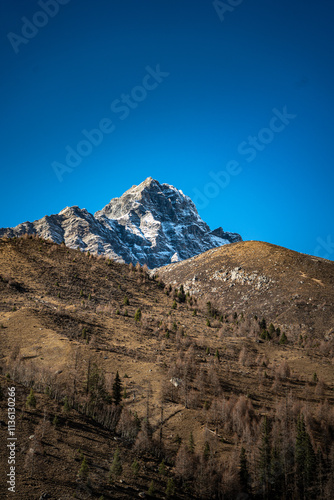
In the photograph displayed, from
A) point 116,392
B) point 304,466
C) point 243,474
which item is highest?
point 116,392

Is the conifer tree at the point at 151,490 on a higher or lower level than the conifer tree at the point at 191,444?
lower

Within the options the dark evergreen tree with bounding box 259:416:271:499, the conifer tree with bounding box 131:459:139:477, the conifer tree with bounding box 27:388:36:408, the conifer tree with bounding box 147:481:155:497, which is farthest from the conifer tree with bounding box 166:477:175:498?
the conifer tree with bounding box 27:388:36:408

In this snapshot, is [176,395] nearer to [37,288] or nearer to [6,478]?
[6,478]

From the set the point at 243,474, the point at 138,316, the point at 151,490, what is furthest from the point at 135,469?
the point at 138,316

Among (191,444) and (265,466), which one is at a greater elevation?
(191,444)

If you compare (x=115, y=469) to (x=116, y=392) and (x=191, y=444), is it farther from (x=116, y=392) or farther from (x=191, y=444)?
(x=116, y=392)

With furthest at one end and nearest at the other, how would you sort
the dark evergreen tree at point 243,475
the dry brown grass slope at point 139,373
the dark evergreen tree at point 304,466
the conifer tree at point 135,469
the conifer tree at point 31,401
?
1. the dark evergreen tree at point 304,466
2. the dark evergreen tree at point 243,475
3. the conifer tree at point 31,401
4. the dry brown grass slope at point 139,373
5. the conifer tree at point 135,469

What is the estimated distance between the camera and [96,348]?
244 feet

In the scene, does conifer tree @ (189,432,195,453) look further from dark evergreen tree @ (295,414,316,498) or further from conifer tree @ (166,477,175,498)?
dark evergreen tree @ (295,414,316,498)

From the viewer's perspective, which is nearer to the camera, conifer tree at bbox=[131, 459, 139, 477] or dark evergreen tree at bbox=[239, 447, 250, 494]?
conifer tree at bbox=[131, 459, 139, 477]

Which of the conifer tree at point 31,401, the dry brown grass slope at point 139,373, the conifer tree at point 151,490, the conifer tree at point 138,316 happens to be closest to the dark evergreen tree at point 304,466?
the dry brown grass slope at point 139,373

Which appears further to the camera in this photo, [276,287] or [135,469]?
[276,287]

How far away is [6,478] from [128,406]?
29125mm

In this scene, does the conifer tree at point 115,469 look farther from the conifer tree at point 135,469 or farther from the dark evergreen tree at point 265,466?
the dark evergreen tree at point 265,466
